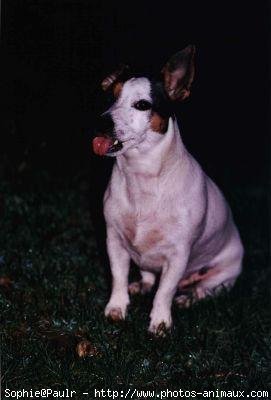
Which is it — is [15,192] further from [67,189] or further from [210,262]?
[210,262]

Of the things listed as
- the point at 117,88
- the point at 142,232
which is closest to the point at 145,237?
the point at 142,232

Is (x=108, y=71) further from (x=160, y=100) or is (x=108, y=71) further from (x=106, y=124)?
(x=106, y=124)

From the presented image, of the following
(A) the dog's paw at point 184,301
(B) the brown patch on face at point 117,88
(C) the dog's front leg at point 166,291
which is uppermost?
(B) the brown patch on face at point 117,88

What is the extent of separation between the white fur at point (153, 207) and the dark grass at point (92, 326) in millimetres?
261

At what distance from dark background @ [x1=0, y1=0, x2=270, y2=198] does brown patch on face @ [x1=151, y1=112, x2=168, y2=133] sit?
3.35 meters

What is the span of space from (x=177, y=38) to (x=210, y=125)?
4.85 feet

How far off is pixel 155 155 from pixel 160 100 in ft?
1.27

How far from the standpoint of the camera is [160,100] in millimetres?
4180

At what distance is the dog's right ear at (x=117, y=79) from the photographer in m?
4.19

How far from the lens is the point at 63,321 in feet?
14.7

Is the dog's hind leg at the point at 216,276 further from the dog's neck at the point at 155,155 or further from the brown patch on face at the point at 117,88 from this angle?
the brown patch on face at the point at 117,88

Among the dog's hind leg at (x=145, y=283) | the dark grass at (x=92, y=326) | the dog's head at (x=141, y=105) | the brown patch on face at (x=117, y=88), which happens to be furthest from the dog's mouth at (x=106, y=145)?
the dog's hind leg at (x=145, y=283)

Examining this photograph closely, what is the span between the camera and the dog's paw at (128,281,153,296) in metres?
5.27

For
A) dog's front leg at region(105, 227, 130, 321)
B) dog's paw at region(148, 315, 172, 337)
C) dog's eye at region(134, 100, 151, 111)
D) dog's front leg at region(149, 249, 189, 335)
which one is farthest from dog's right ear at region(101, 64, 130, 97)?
dog's paw at region(148, 315, 172, 337)
